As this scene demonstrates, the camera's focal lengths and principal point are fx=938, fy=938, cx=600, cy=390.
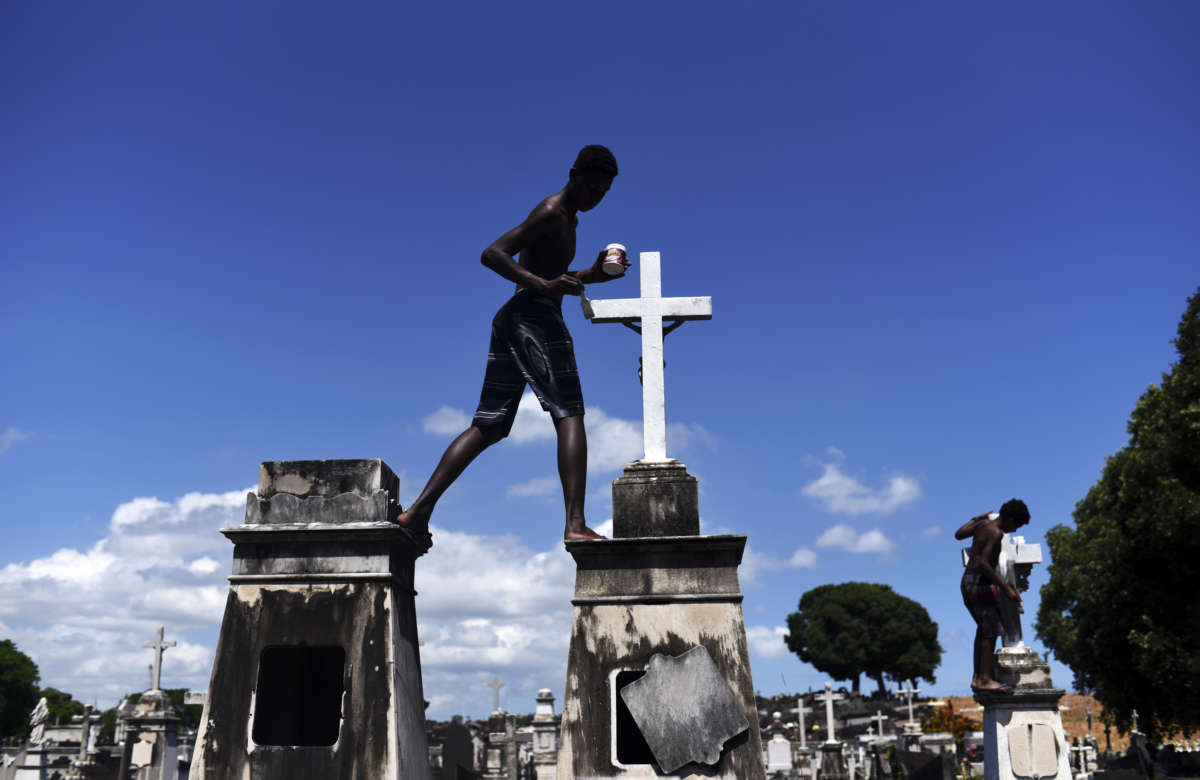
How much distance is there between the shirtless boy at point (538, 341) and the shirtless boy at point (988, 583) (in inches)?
200

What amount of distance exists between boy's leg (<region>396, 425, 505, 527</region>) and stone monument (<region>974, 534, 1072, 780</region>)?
602cm

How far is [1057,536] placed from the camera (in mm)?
32719

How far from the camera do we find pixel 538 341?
7184mm

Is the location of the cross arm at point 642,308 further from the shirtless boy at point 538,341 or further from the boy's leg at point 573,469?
the boy's leg at point 573,469

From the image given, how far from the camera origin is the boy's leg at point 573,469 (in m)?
6.82

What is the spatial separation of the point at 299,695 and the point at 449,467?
2.19 meters

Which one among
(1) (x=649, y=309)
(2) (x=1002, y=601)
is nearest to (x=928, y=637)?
(2) (x=1002, y=601)

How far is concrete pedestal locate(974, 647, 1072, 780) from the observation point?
30.7 ft

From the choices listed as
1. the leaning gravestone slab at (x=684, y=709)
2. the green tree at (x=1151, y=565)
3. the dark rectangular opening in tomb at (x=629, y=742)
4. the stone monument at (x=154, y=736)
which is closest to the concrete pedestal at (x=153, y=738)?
the stone monument at (x=154, y=736)

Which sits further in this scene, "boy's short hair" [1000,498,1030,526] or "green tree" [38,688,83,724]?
"green tree" [38,688,83,724]

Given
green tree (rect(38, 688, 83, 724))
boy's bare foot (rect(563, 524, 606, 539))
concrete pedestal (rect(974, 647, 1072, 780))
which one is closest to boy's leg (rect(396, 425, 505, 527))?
boy's bare foot (rect(563, 524, 606, 539))

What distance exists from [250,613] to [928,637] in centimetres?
7172

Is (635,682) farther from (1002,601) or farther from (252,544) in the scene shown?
(1002,601)

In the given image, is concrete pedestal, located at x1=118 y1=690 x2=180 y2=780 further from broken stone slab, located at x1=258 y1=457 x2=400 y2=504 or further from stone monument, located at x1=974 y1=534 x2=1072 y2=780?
stone monument, located at x1=974 y1=534 x2=1072 y2=780
